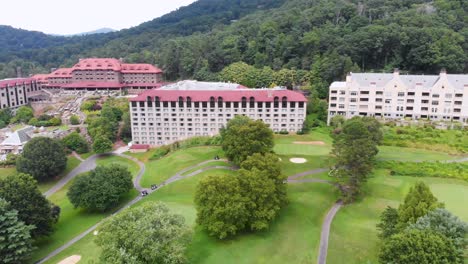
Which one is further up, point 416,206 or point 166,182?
point 416,206

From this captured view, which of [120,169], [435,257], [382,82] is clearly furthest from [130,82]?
[435,257]

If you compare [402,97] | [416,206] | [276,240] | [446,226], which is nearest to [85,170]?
[276,240]

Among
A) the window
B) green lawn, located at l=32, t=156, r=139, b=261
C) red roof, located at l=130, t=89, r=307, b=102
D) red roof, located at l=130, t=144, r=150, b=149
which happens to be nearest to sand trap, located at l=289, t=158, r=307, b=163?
red roof, located at l=130, t=89, r=307, b=102

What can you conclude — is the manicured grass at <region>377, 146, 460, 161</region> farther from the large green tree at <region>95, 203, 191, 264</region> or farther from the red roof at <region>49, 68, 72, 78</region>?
the red roof at <region>49, 68, 72, 78</region>

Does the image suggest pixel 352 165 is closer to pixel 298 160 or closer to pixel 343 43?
pixel 298 160

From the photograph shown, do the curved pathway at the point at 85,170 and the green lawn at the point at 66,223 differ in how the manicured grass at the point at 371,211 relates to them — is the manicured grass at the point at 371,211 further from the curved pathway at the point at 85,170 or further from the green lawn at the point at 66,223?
the green lawn at the point at 66,223
